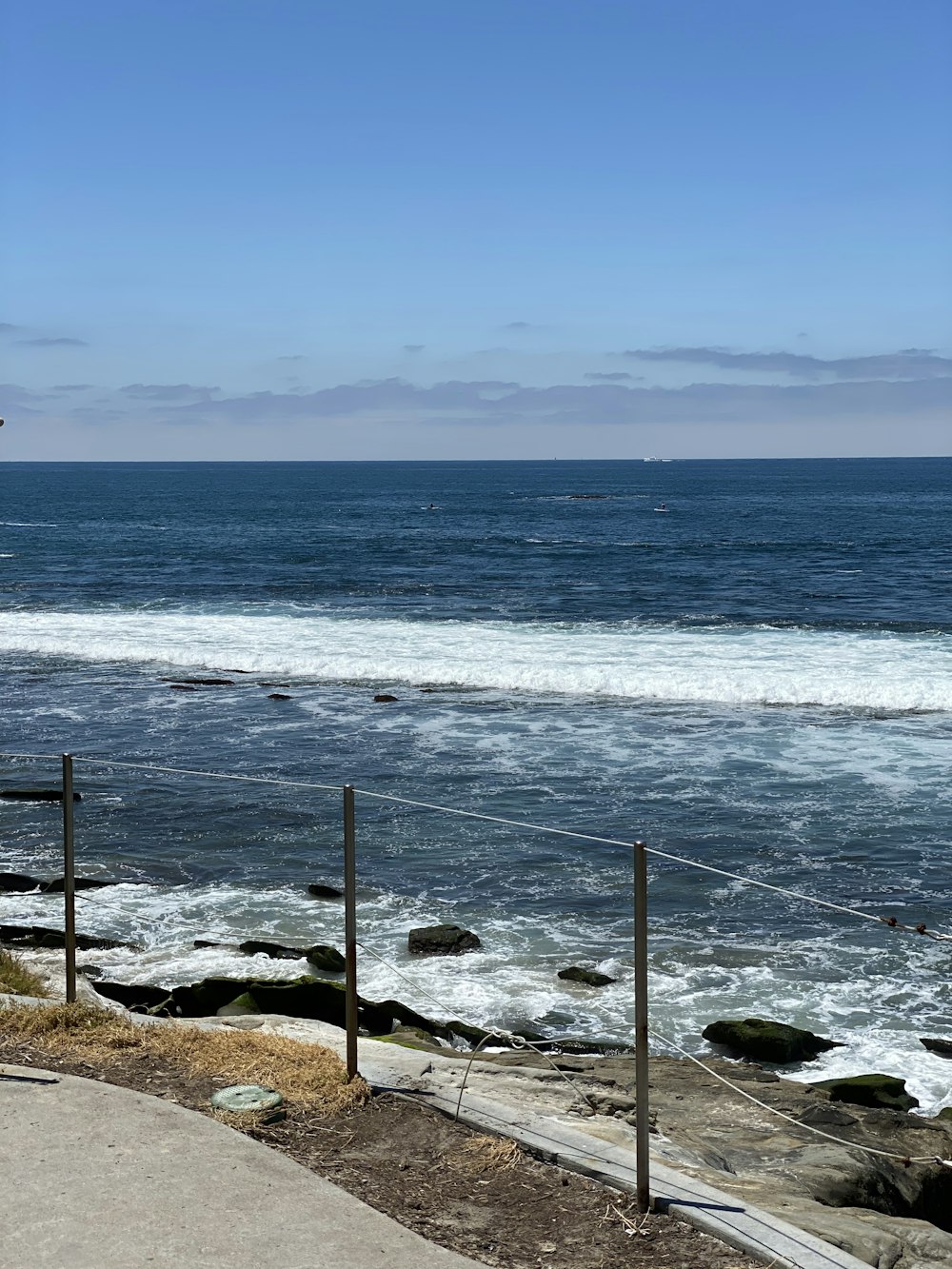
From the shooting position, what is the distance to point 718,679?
26.5m

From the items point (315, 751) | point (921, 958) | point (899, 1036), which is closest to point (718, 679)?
point (315, 751)

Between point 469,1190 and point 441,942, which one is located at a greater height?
point 469,1190

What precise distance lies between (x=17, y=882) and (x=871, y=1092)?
29.9 feet

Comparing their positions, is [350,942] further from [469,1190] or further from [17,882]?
[17,882]

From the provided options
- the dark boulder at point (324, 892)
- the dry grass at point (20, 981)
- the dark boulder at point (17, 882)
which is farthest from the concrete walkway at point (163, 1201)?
the dark boulder at point (17, 882)

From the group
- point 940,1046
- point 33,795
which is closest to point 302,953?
point 940,1046

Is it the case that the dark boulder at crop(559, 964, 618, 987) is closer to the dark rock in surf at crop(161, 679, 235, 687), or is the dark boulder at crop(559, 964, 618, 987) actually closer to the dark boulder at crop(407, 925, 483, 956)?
the dark boulder at crop(407, 925, 483, 956)

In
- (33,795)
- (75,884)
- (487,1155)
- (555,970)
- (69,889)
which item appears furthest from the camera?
(33,795)

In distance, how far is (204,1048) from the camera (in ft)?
22.0

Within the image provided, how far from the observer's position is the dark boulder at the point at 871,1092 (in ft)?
29.2

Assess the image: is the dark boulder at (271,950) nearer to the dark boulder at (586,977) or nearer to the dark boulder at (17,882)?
the dark boulder at (586,977)

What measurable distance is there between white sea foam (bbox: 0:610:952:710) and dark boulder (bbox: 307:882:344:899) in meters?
12.5

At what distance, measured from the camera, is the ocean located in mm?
11609

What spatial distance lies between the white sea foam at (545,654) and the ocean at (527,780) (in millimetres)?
142
